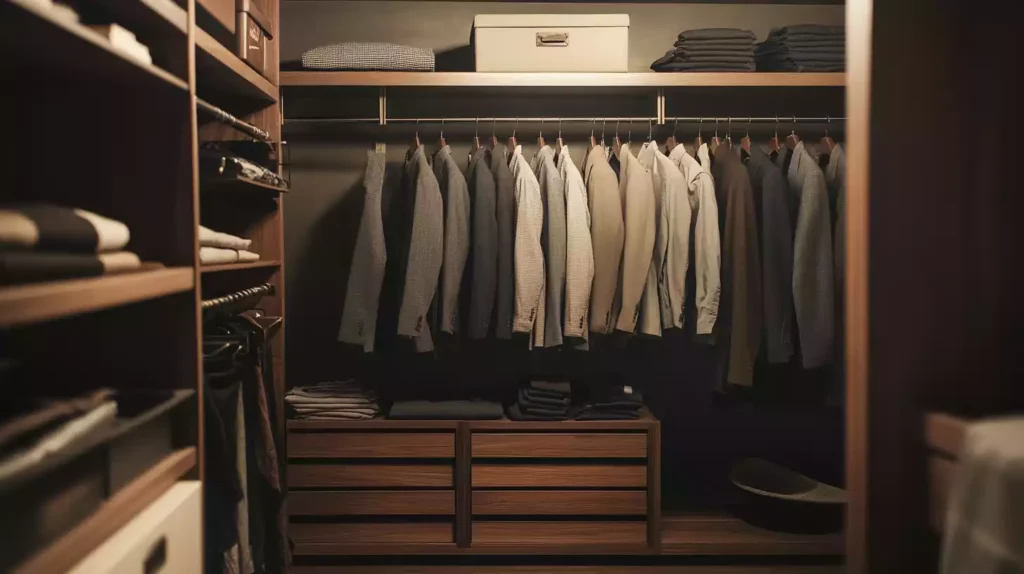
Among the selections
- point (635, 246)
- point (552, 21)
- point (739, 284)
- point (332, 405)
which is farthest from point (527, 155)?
point (332, 405)

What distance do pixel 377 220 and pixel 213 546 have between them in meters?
1.20

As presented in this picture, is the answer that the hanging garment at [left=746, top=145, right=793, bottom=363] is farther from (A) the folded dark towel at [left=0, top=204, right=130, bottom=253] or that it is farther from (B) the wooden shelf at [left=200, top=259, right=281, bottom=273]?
(A) the folded dark towel at [left=0, top=204, right=130, bottom=253]

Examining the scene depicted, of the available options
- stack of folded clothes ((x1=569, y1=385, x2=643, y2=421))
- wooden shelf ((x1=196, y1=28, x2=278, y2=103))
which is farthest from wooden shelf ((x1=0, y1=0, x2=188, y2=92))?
stack of folded clothes ((x1=569, y1=385, x2=643, y2=421))

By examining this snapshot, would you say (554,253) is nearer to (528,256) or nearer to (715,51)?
(528,256)

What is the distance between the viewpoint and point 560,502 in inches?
102

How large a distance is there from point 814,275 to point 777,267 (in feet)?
0.39

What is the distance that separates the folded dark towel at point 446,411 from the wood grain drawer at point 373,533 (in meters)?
0.36

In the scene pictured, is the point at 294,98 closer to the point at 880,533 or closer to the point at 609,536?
the point at 609,536

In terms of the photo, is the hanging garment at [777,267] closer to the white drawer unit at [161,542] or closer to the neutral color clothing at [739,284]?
the neutral color clothing at [739,284]

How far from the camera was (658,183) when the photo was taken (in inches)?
106

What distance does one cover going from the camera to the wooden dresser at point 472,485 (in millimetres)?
2561

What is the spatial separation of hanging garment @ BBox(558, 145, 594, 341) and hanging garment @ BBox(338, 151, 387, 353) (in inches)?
24.9

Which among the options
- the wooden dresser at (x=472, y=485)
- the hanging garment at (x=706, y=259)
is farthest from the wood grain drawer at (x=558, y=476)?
the hanging garment at (x=706, y=259)

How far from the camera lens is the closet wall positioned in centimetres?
301
